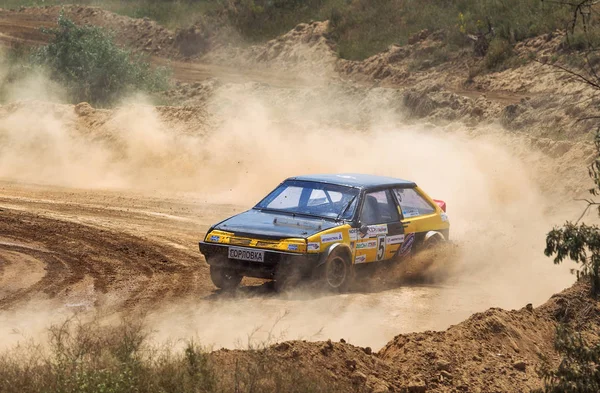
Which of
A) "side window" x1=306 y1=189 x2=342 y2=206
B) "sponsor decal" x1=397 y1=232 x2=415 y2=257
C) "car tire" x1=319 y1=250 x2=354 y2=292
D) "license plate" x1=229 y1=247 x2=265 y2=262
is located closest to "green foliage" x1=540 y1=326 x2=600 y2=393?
"car tire" x1=319 y1=250 x2=354 y2=292

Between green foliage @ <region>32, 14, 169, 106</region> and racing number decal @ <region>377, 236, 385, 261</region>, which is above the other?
green foliage @ <region>32, 14, 169, 106</region>

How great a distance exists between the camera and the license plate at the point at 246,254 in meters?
11.8

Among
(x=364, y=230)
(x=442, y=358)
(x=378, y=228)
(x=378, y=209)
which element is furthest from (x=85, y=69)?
(x=442, y=358)

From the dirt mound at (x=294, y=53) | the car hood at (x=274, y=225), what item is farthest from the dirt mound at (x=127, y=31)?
the car hood at (x=274, y=225)

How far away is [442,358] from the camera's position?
29.5 ft

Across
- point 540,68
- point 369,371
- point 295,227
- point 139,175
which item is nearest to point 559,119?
point 540,68

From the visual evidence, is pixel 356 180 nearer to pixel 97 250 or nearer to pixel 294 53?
pixel 97 250

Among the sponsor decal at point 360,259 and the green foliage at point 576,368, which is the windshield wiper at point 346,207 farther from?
the green foliage at point 576,368

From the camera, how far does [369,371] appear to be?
850 centimetres

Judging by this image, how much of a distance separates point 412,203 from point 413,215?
0.21 m

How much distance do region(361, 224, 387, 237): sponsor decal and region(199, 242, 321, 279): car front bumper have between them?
1.15 meters

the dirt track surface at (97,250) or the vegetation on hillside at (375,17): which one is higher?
the vegetation on hillside at (375,17)

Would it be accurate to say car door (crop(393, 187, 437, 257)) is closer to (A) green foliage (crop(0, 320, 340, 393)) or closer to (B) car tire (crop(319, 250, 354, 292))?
(B) car tire (crop(319, 250, 354, 292))

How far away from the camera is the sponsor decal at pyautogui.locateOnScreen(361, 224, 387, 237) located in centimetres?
1281
